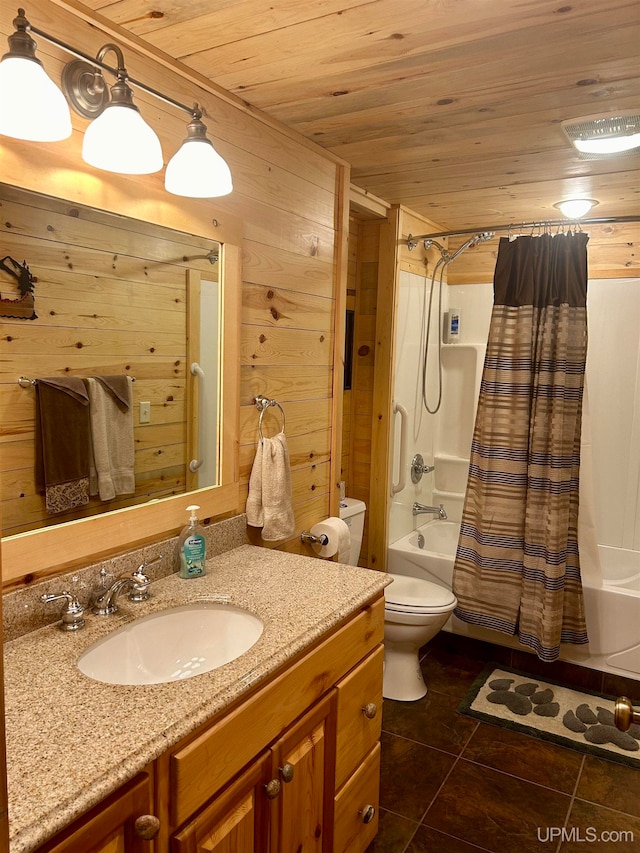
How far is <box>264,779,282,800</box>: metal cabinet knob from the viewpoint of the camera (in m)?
1.37

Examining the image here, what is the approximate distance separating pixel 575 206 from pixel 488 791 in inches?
101

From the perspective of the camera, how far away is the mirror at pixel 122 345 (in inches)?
55.6

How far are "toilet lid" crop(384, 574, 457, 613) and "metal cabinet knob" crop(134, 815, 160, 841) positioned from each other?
→ 1.74 metres

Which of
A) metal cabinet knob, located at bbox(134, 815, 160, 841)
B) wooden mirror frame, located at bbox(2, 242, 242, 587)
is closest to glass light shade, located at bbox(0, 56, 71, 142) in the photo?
wooden mirror frame, located at bbox(2, 242, 242, 587)

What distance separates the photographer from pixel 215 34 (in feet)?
5.16

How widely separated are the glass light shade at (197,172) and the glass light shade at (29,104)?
1.12 ft

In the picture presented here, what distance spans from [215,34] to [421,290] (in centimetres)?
217

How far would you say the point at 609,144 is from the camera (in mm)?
2193

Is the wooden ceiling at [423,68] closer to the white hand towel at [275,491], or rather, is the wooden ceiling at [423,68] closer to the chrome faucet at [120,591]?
the white hand towel at [275,491]

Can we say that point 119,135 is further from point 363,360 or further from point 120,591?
point 363,360

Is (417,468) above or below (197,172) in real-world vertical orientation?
below

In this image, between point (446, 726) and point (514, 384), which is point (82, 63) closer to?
point (514, 384)

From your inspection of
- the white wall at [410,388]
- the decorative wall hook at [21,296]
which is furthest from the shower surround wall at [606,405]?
the decorative wall hook at [21,296]

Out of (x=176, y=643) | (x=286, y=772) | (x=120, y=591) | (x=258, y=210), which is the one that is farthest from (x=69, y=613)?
(x=258, y=210)
